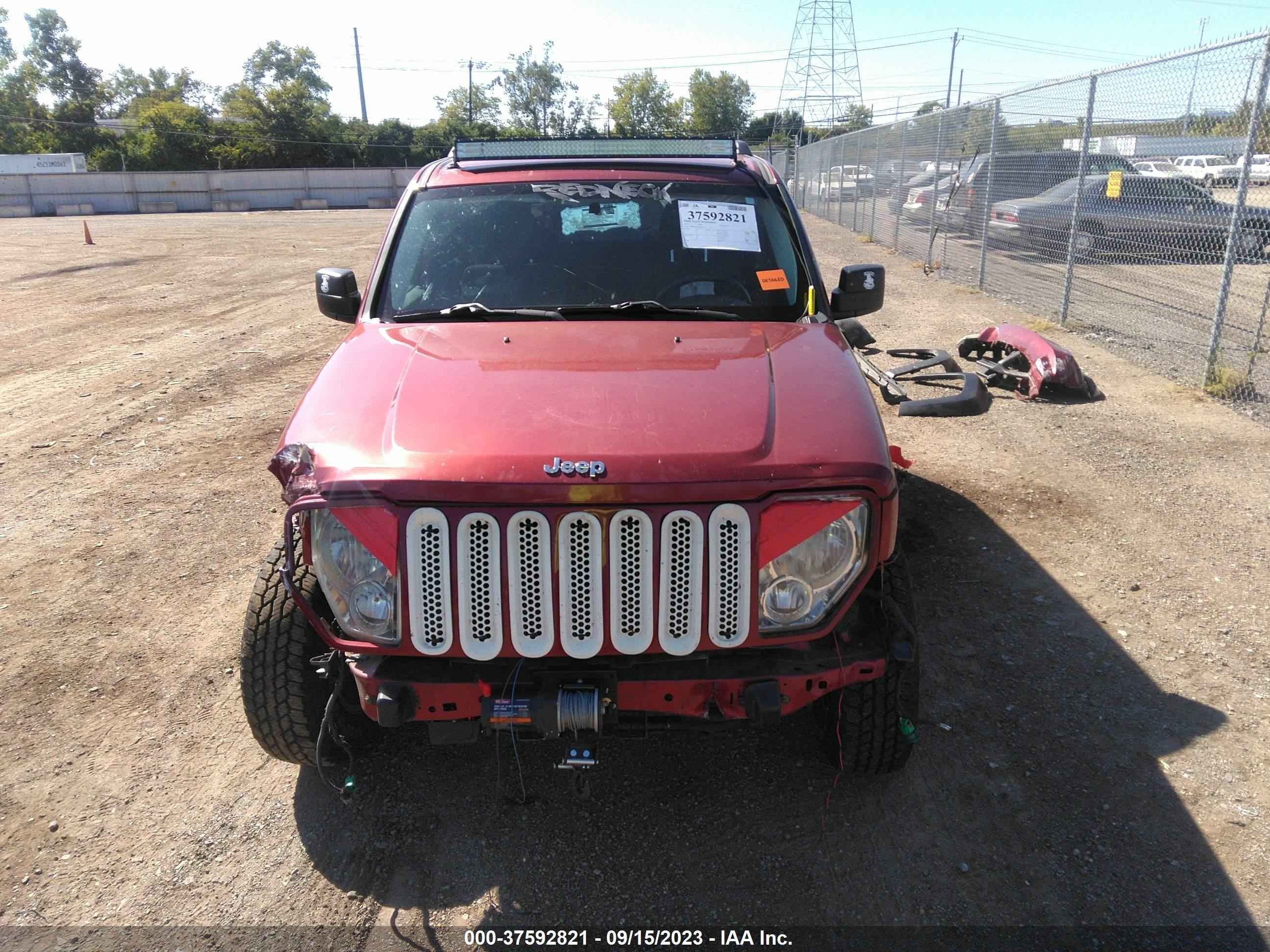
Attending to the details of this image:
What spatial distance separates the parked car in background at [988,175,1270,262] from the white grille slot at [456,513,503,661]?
6724 mm

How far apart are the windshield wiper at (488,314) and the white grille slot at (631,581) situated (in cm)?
131

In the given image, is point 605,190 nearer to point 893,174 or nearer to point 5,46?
point 893,174

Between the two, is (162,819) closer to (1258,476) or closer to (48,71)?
(1258,476)

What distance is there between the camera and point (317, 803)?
2971 mm

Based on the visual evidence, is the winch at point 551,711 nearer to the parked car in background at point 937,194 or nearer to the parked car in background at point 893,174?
the parked car in background at point 937,194

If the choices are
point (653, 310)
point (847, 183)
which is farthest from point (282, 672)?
point (847, 183)

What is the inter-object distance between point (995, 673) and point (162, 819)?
3.08 meters

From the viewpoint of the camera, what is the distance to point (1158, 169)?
25.8 feet

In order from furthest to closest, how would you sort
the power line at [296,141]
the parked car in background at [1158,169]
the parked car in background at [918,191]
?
1. the power line at [296,141]
2. the parked car in background at [918,191]
3. the parked car in background at [1158,169]

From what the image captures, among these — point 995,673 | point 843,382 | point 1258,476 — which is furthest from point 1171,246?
point 843,382

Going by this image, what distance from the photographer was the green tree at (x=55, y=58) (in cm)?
8706

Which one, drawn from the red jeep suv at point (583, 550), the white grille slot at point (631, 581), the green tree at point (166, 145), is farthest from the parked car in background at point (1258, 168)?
the green tree at point (166, 145)

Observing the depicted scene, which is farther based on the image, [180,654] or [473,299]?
[180,654]

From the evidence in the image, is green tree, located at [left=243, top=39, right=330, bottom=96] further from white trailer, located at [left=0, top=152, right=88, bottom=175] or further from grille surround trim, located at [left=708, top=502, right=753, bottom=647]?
grille surround trim, located at [left=708, top=502, right=753, bottom=647]
